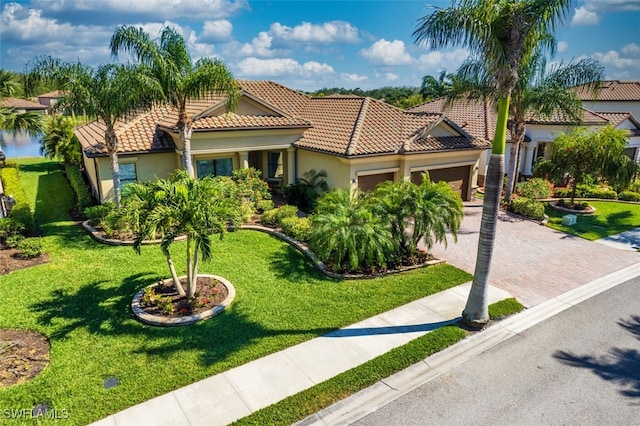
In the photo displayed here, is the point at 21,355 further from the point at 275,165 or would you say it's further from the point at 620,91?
the point at 620,91

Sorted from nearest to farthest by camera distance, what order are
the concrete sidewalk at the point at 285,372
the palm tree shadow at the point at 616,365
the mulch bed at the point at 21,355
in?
the concrete sidewalk at the point at 285,372 → the mulch bed at the point at 21,355 → the palm tree shadow at the point at 616,365

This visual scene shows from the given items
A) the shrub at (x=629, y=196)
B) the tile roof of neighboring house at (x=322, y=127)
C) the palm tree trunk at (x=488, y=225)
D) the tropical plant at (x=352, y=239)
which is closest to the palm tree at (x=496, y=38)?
the palm tree trunk at (x=488, y=225)

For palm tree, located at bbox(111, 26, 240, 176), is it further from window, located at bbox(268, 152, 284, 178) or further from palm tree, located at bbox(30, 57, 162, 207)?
window, located at bbox(268, 152, 284, 178)

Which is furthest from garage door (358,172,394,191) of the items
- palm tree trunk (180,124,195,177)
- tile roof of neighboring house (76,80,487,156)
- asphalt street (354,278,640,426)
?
asphalt street (354,278,640,426)

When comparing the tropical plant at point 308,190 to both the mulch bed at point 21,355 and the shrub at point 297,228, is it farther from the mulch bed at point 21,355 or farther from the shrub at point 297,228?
the mulch bed at point 21,355

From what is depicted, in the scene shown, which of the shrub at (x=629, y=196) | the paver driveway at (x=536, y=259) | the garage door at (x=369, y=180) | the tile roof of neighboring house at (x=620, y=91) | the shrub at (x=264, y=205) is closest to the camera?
the paver driveway at (x=536, y=259)

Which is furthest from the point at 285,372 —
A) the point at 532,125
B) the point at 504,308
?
the point at 532,125
